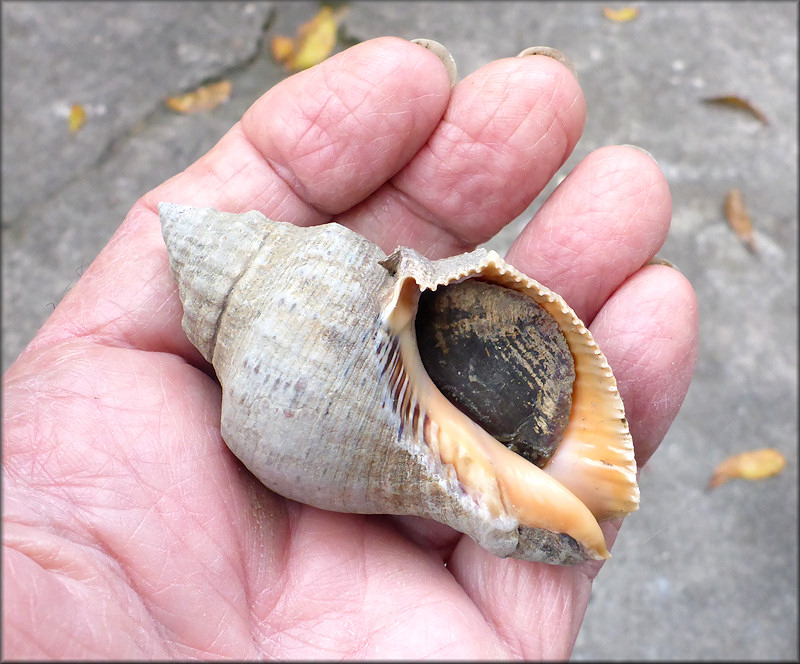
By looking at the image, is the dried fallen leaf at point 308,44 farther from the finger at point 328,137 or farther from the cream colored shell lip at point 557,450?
the cream colored shell lip at point 557,450

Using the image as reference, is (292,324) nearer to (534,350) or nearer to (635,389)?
(534,350)

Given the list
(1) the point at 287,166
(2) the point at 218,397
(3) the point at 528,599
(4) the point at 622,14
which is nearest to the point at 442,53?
(1) the point at 287,166

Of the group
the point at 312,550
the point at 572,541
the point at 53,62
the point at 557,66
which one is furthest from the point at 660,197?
the point at 53,62

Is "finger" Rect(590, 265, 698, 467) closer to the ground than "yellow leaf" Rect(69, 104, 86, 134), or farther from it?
closer to the ground

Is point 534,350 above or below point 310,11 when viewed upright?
below

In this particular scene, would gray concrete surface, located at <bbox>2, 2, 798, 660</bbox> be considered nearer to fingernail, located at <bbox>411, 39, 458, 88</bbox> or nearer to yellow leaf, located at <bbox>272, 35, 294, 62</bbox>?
yellow leaf, located at <bbox>272, 35, 294, 62</bbox>

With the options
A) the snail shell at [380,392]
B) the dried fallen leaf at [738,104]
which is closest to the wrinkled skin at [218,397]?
the snail shell at [380,392]

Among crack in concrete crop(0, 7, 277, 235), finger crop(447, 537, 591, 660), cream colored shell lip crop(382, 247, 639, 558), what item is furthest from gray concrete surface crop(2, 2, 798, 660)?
cream colored shell lip crop(382, 247, 639, 558)
